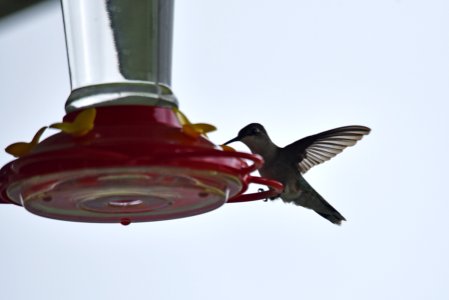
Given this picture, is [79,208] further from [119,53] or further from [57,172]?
[119,53]

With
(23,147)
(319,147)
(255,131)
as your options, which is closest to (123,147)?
(23,147)

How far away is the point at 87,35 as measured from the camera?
3.27m

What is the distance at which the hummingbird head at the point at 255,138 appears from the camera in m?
5.21

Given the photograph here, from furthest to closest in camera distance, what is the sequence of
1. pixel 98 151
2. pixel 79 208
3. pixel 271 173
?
pixel 271 173
pixel 79 208
pixel 98 151

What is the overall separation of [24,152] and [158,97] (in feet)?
2.08

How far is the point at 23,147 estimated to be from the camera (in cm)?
274

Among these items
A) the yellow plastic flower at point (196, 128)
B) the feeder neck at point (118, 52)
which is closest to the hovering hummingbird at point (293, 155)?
the feeder neck at point (118, 52)

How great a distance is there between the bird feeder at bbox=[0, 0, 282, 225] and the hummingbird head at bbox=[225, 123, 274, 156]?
1823 mm

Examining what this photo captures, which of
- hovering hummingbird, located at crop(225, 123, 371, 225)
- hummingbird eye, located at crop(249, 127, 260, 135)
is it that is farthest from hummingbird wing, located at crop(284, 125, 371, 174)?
hummingbird eye, located at crop(249, 127, 260, 135)

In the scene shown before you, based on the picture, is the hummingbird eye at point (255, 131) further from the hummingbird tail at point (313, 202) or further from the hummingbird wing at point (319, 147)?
the hummingbird tail at point (313, 202)

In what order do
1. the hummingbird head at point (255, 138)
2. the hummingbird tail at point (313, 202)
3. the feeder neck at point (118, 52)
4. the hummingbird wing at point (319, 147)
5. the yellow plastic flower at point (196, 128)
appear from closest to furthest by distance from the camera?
the yellow plastic flower at point (196, 128) < the feeder neck at point (118, 52) < the hummingbird wing at point (319, 147) < the hummingbird head at point (255, 138) < the hummingbird tail at point (313, 202)

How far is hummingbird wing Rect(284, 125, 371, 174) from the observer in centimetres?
504

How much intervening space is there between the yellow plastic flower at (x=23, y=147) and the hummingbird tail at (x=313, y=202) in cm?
298

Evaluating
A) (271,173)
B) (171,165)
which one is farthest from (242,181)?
(271,173)
